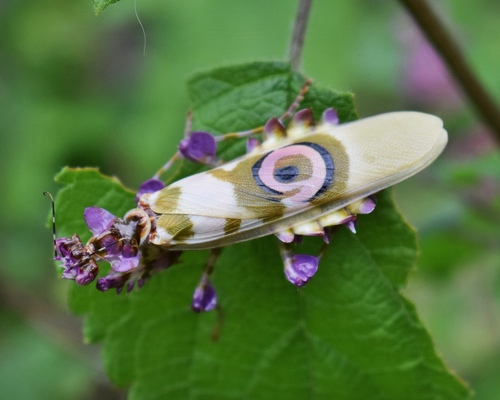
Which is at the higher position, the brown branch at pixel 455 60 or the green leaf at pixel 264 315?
the brown branch at pixel 455 60

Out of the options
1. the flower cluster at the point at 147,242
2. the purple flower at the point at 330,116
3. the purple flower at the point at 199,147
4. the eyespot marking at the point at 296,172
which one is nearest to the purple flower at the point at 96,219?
the flower cluster at the point at 147,242

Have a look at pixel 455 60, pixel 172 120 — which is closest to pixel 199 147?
pixel 455 60

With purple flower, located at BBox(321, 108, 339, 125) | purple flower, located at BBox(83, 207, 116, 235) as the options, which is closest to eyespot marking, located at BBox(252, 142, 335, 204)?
purple flower, located at BBox(321, 108, 339, 125)

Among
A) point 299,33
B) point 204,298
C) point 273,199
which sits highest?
point 299,33

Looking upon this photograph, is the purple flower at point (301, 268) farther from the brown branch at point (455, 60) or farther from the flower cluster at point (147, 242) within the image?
the brown branch at point (455, 60)

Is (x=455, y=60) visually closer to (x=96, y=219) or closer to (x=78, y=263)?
(x=96, y=219)

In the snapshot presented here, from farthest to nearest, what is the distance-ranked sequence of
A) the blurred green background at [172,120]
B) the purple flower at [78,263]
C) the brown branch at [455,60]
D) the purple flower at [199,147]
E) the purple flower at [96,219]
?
the blurred green background at [172,120]
the brown branch at [455,60]
the purple flower at [199,147]
the purple flower at [96,219]
the purple flower at [78,263]

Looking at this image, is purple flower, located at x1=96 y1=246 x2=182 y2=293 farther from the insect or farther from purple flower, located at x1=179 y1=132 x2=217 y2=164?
purple flower, located at x1=179 y1=132 x2=217 y2=164
